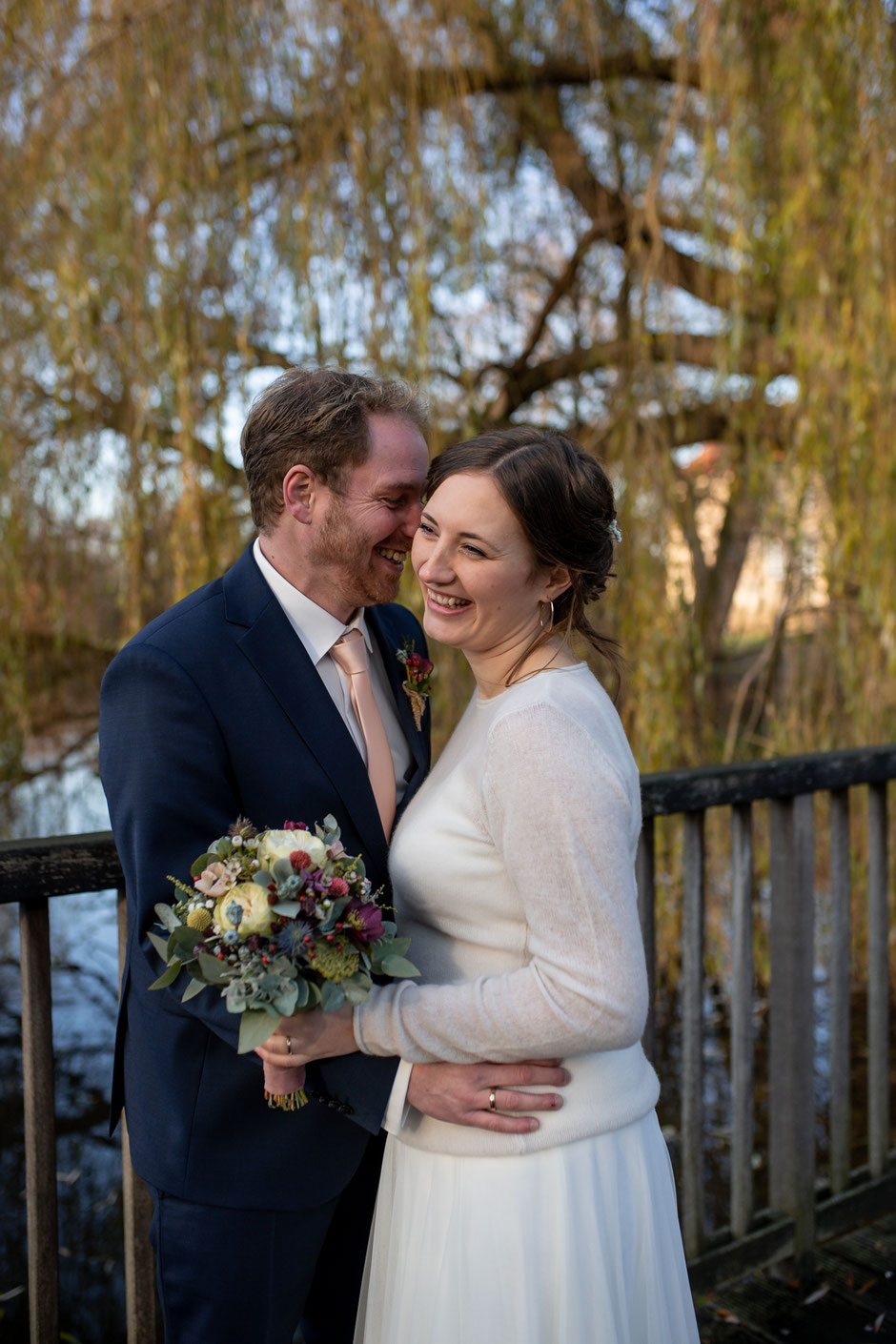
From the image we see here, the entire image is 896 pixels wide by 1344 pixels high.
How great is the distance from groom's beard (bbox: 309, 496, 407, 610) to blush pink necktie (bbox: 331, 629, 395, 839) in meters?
0.06

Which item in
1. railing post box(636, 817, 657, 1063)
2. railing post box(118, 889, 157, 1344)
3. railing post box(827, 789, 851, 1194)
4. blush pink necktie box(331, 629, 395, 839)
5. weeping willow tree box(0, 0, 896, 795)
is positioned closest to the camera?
blush pink necktie box(331, 629, 395, 839)

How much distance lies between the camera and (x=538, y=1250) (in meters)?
1.38

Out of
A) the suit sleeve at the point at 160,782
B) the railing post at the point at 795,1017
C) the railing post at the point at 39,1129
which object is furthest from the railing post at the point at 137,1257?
the railing post at the point at 795,1017

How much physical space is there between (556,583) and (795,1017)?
4.23 feet

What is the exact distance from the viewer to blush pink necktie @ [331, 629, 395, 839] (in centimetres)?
162

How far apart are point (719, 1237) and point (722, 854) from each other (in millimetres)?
1980

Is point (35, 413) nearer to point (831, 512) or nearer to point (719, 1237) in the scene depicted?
point (831, 512)

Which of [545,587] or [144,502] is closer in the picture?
[545,587]

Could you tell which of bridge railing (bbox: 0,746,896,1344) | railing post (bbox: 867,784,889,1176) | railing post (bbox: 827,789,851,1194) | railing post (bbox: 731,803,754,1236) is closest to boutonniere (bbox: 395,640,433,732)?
bridge railing (bbox: 0,746,896,1344)

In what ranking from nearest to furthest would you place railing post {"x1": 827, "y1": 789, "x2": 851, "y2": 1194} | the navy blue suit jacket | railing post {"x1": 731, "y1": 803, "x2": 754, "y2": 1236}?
the navy blue suit jacket, railing post {"x1": 731, "y1": 803, "x2": 754, "y2": 1236}, railing post {"x1": 827, "y1": 789, "x2": 851, "y2": 1194}

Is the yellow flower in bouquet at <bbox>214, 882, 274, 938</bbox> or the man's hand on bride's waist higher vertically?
the yellow flower in bouquet at <bbox>214, 882, 274, 938</bbox>

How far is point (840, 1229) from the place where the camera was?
2461mm

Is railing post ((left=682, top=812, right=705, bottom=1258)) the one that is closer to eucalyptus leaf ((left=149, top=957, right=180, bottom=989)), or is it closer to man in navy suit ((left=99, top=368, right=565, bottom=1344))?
man in navy suit ((left=99, top=368, right=565, bottom=1344))

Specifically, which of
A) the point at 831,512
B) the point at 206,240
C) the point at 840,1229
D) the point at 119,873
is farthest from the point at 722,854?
the point at 119,873
